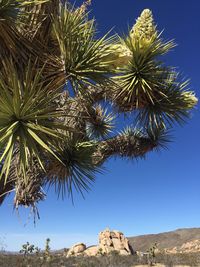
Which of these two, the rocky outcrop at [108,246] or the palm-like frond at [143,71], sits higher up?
the rocky outcrop at [108,246]

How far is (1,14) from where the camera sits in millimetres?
4227

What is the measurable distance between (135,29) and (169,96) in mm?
1250

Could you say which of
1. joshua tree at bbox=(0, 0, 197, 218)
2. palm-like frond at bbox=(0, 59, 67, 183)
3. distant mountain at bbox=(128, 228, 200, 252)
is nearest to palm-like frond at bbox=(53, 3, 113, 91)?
joshua tree at bbox=(0, 0, 197, 218)

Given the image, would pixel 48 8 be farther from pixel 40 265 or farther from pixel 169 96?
pixel 40 265

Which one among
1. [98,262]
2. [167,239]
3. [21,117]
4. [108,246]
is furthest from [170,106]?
[167,239]

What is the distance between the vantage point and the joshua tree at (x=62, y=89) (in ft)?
13.0

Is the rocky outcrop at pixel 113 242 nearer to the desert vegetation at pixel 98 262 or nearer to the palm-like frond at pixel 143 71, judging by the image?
the desert vegetation at pixel 98 262

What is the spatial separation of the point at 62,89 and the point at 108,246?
16597 millimetres

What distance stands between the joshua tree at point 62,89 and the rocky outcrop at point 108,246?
41.6ft

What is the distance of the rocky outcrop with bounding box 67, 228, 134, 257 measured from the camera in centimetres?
2042

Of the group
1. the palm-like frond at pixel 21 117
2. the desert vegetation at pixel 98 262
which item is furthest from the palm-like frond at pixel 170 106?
the desert vegetation at pixel 98 262

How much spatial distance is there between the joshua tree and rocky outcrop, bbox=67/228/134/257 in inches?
500

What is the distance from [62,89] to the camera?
513 cm

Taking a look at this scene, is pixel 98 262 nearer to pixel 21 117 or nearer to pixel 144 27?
pixel 144 27
